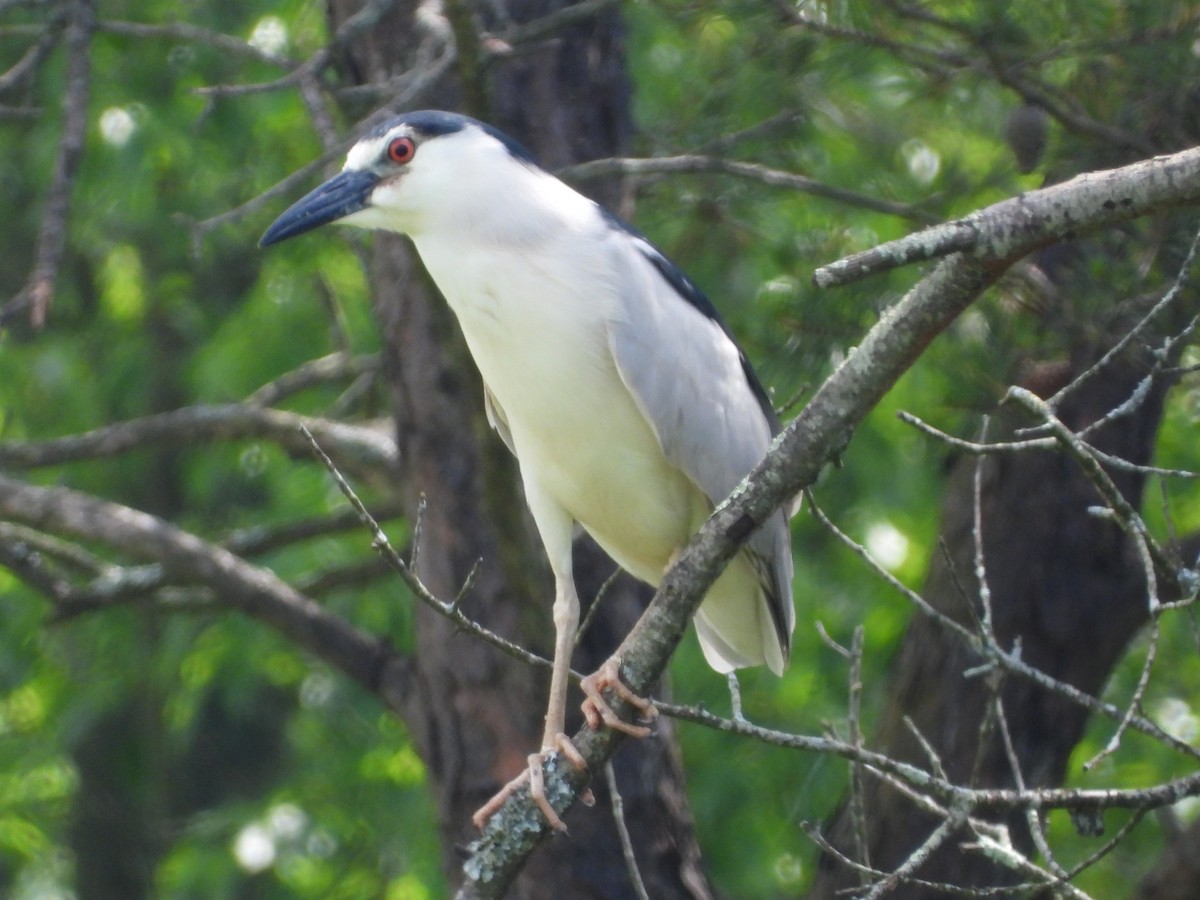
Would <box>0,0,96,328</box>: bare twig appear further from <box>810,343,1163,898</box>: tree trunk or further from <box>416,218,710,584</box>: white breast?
<box>810,343,1163,898</box>: tree trunk

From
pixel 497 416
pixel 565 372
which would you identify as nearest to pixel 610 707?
pixel 565 372

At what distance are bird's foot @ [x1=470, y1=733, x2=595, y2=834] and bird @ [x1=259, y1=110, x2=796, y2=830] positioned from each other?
1 cm

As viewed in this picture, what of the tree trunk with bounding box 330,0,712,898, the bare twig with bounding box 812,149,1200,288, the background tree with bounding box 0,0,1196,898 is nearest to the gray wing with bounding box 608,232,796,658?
the background tree with bounding box 0,0,1196,898

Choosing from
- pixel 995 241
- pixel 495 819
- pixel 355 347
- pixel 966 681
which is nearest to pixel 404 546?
pixel 355 347

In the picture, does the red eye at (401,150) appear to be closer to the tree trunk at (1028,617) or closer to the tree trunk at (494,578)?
the tree trunk at (494,578)

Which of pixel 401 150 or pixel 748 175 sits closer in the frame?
pixel 401 150

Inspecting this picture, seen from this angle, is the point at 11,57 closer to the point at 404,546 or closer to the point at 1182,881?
the point at 404,546

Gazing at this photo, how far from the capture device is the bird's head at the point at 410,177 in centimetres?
297

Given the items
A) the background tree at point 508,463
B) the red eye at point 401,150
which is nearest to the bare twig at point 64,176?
the background tree at point 508,463

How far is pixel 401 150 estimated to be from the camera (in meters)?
3.01

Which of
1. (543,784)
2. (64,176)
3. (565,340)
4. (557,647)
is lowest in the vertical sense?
(557,647)

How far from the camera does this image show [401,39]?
386cm

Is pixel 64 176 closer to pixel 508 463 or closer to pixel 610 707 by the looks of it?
pixel 508 463

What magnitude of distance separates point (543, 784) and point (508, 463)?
57cm
